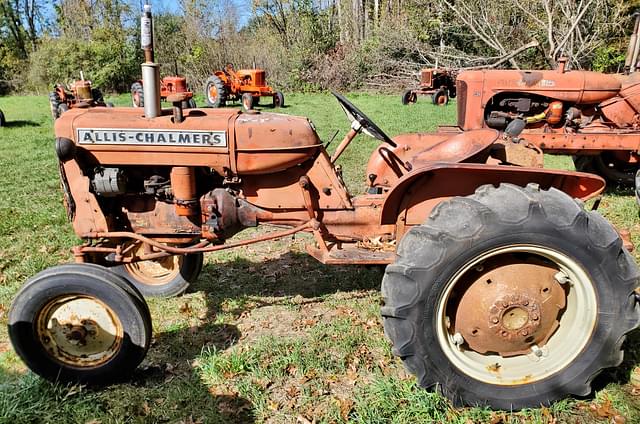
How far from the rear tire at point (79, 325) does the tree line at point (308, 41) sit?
16.8m

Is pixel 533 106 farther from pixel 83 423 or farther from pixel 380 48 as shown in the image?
pixel 380 48

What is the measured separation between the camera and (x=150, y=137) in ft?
9.41

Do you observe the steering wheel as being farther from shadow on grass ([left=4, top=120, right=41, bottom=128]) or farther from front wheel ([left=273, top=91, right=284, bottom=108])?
front wheel ([left=273, top=91, right=284, bottom=108])

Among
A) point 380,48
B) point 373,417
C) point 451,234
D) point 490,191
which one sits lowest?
point 373,417

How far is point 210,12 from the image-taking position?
952 inches

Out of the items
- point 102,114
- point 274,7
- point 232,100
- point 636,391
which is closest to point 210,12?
point 274,7

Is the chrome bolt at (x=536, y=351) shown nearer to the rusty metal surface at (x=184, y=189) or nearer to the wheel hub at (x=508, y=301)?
the wheel hub at (x=508, y=301)

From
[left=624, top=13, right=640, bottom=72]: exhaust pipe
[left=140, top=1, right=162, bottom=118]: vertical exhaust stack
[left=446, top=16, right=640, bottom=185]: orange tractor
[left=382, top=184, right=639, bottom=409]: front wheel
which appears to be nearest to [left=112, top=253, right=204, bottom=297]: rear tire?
[left=140, top=1, right=162, bottom=118]: vertical exhaust stack

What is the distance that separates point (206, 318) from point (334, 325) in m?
0.93

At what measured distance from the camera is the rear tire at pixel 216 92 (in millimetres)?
15039

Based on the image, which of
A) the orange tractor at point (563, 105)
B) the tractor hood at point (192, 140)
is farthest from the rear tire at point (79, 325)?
the orange tractor at point (563, 105)

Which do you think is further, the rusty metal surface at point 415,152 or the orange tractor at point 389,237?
the rusty metal surface at point 415,152

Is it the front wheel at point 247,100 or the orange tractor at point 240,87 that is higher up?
the orange tractor at point 240,87

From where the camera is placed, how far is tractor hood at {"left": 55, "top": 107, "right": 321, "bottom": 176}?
113 inches
